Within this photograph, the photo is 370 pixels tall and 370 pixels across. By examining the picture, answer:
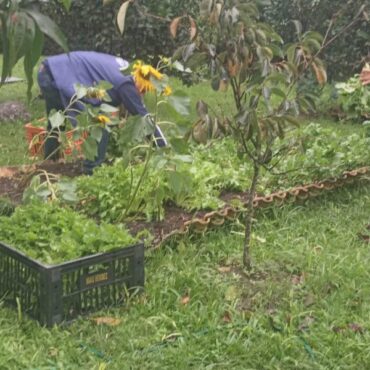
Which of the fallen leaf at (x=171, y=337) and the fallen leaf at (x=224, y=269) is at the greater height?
the fallen leaf at (x=171, y=337)

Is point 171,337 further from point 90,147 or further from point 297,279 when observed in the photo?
point 90,147

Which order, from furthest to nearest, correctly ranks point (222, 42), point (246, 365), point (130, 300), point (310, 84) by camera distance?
Answer: point (310, 84) < point (130, 300) < point (222, 42) < point (246, 365)

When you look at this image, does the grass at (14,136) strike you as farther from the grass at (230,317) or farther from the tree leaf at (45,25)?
the tree leaf at (45,25)

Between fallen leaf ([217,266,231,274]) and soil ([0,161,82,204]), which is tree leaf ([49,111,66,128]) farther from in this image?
fallen leaf ([217,266,231,274])

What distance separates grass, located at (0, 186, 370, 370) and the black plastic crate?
0.23 feet

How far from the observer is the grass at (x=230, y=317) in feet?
10.2

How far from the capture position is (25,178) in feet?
17.3

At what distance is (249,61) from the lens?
10.9 ft

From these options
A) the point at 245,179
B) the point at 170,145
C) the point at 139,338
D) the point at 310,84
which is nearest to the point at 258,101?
the point at 170,145

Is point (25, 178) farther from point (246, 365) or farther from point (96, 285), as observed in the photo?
point (246, 365)

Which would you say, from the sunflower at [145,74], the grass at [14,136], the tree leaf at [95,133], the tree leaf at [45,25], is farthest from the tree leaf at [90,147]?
the tree leaf at [45,25]

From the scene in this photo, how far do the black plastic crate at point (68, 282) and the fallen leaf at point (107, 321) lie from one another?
0.07 meters

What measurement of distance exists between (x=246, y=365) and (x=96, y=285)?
84cm

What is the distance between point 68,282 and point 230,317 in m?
0.81
